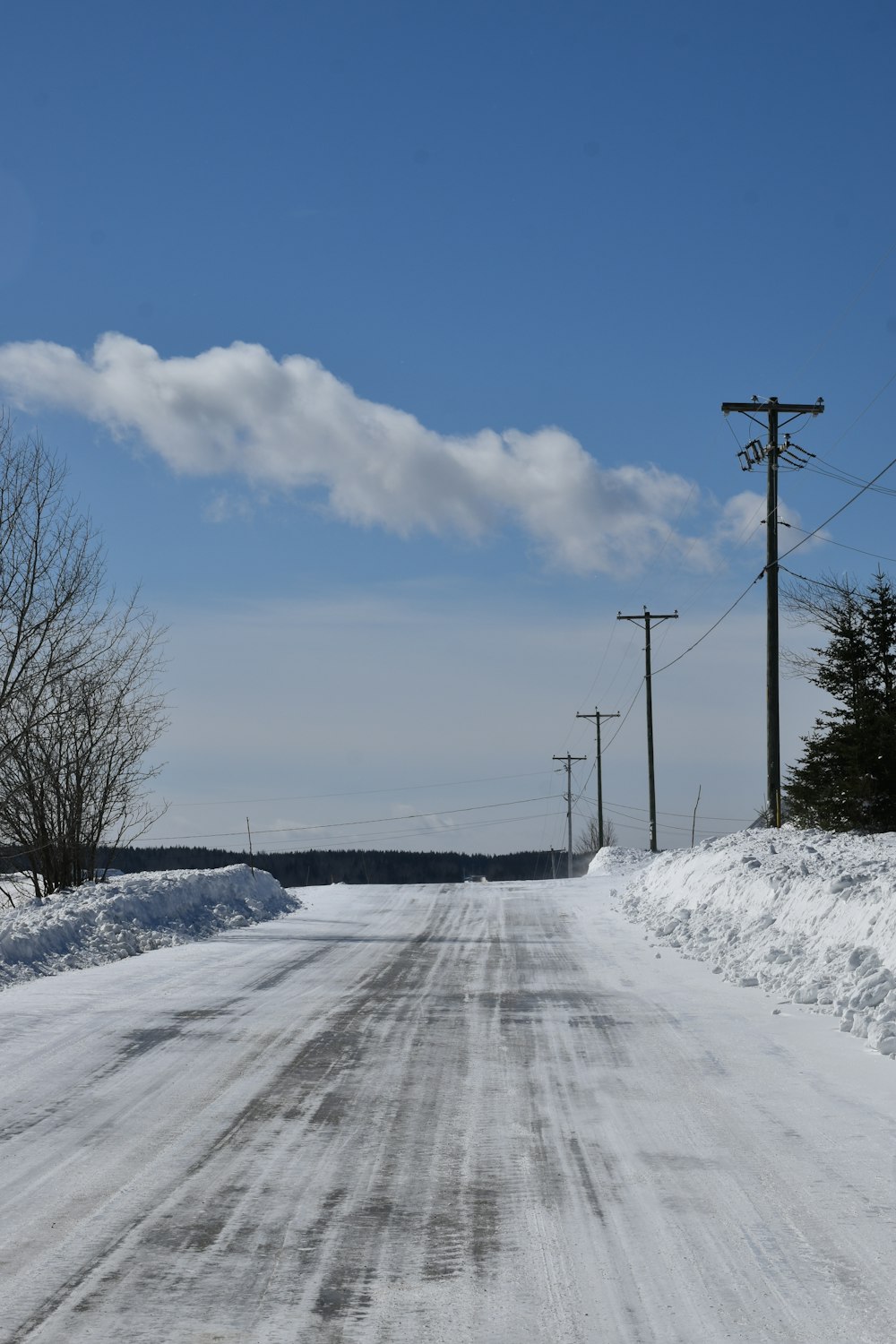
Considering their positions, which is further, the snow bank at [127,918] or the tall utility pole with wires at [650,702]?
the tall utility pole with wires at [650,702]

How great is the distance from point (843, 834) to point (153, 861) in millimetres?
129721

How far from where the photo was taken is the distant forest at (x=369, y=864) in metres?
140

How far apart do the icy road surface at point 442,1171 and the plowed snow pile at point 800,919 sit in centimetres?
61

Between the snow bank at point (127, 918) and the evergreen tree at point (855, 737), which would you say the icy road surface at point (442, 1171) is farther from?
the evergreen tree at point (855, 737)

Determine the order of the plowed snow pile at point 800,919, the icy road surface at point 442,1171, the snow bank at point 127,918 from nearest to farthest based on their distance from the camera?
the icy road surface at point 442,1171
the plowed snow pile at point 800,919
the snow bank at point 127,918

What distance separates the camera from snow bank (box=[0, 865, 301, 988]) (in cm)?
1374

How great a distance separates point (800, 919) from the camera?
1345 cm

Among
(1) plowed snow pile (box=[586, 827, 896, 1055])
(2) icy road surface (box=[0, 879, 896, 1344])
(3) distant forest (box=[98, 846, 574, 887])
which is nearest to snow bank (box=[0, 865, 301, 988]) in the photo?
(2) icy road surface (box=[0, 879, 896, 1344])

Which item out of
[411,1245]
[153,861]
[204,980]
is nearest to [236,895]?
[204,980]

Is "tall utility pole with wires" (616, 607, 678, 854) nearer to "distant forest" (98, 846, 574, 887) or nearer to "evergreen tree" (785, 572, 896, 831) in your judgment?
"evergreen tree" (785, 572, 896, 831)

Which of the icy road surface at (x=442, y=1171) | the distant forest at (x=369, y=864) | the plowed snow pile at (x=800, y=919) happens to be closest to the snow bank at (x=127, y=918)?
the icy road surface at (x=442, y=1171)

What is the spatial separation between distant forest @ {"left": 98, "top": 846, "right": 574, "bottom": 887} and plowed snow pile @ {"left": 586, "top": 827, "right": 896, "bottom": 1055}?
11553cm

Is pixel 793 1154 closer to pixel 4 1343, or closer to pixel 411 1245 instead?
pixel 411 1245

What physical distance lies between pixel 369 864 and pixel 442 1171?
157m
